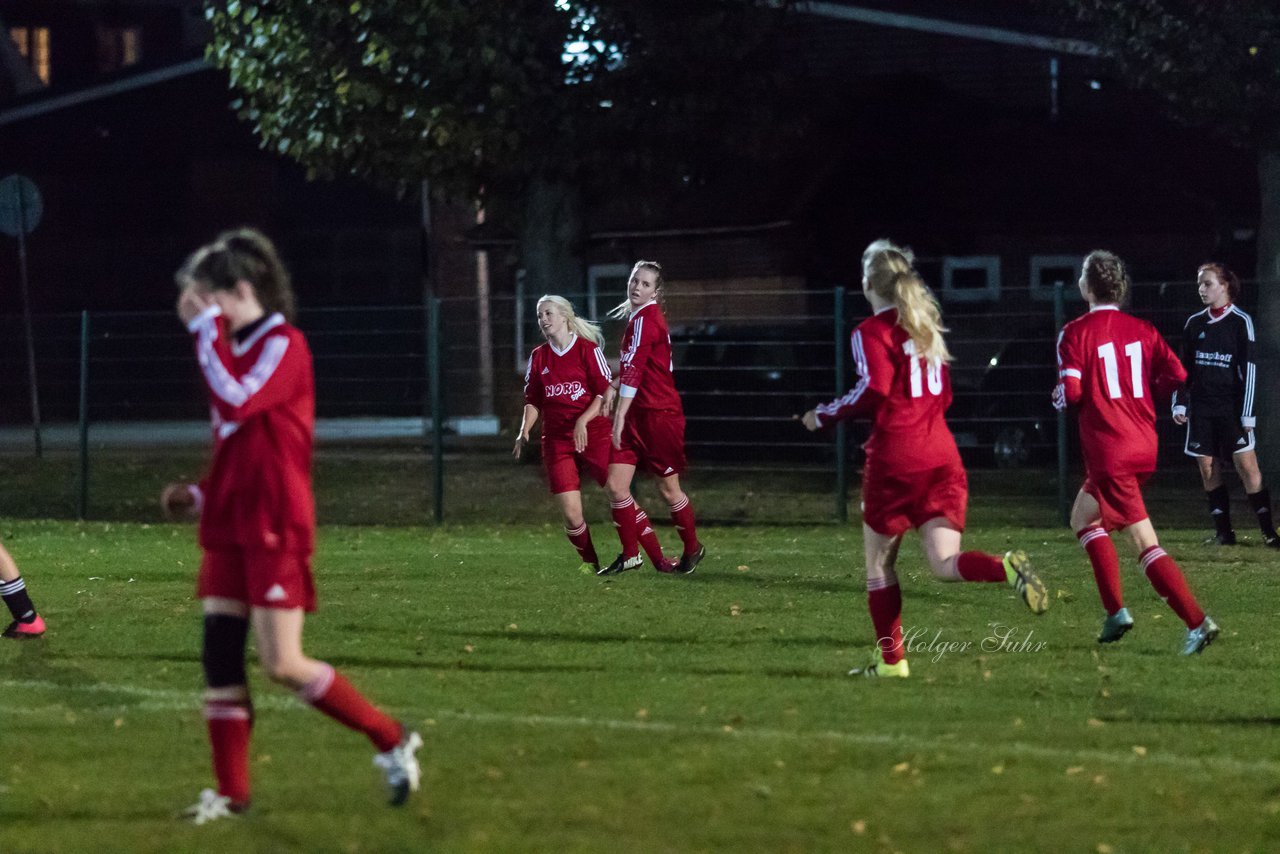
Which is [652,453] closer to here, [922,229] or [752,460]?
[752,460]

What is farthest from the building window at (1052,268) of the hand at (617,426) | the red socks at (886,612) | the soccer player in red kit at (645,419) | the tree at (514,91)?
the red socks at (886,612)

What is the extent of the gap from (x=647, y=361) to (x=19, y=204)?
36.9 feet

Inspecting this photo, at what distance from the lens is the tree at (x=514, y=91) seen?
19578 millimetres

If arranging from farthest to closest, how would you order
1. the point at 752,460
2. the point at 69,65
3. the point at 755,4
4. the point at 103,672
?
the point at 69,65 < the point at 755,4 < the point at 752,460 < the point at 103,672

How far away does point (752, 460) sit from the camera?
19.0 meters

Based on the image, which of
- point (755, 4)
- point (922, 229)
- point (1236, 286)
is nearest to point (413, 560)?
point (1236, 286)

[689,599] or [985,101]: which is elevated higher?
[985,101]

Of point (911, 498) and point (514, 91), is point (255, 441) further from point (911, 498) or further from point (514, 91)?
point (514, 91)

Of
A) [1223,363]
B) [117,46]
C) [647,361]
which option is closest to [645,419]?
[647,361]

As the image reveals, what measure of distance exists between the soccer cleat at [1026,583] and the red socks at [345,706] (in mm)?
3010

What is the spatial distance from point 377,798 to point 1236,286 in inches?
374

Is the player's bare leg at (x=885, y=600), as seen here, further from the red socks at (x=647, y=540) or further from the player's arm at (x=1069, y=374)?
the red socks at (x=647, y=540)

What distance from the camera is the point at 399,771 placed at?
5.77m

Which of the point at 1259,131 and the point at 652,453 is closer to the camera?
the point at 652,453
